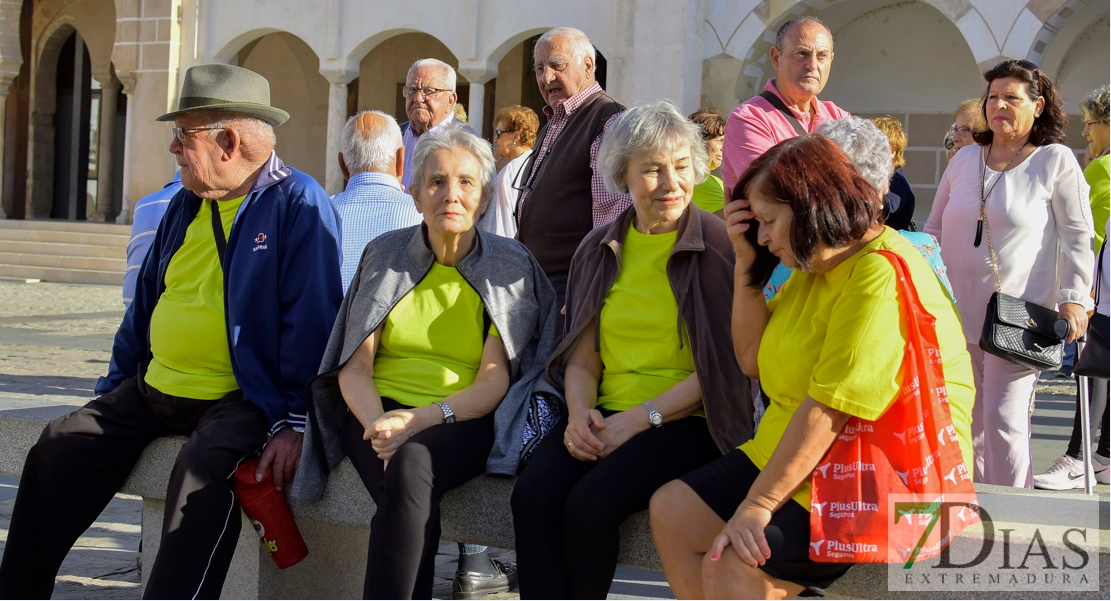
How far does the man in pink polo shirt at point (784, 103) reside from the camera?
416cm

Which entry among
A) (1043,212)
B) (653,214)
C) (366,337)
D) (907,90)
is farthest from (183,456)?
(907,90)

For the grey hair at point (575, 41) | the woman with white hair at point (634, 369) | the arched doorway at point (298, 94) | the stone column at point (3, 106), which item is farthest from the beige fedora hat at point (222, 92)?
the stone column at point (3, 106)

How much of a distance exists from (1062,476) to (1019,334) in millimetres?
1878

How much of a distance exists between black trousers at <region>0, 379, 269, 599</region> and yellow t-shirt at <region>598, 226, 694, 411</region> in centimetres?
109

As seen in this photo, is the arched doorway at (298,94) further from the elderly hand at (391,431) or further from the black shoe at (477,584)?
the elderly hand at (391,431)

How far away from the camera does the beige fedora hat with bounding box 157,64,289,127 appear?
362cm

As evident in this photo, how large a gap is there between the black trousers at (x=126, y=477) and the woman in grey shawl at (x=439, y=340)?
245 millimetres

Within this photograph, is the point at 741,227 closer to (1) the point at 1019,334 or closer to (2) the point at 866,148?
(2) the point at 866,148

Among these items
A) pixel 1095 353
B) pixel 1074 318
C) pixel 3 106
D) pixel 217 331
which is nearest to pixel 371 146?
pixel 217 331

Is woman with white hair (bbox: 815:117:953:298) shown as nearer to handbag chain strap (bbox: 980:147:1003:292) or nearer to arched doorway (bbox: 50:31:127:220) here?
handbag chain strap (bbox: 980:147:1003:292)

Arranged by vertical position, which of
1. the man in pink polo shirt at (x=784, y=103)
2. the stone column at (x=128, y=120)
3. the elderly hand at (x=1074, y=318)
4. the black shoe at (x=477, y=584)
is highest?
the stone column at (x=128, y=120)

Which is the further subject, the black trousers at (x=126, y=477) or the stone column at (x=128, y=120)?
the stone column at (x=128, y=120)

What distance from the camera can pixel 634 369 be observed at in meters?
3.34

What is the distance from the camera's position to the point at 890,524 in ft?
8.32
